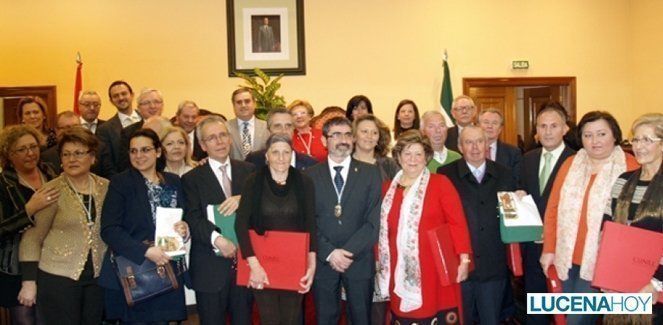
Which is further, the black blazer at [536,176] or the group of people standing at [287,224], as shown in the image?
the black blazer at [536,176]

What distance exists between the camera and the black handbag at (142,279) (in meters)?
3.49

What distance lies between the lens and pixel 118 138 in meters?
5.04

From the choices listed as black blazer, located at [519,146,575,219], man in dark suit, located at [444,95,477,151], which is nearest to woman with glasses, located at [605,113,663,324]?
black blazer, located at [519,146,575,219]

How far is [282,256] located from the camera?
11.3 feet

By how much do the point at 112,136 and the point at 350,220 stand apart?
2.40 m

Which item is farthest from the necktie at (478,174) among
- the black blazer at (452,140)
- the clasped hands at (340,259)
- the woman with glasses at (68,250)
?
the woman with glasses at (68,250)

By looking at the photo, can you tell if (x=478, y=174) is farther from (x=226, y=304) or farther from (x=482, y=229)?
(x=226, y=304)

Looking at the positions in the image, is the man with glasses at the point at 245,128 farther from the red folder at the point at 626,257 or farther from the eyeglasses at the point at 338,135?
the red folder at the point at 626,257

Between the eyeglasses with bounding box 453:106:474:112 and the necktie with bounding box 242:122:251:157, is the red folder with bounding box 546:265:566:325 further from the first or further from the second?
the necktie with bounding box 242:122:251:157

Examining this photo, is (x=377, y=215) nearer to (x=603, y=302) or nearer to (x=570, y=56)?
(x=603, y=302)

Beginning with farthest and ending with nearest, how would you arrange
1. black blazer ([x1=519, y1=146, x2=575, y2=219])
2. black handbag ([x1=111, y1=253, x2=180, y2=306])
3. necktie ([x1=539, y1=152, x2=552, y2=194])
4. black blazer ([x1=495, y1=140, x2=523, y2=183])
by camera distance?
black blazer ([x1=495, y1=140, x2=523, y2=183])
necktie ([x1=539, y1=152, x2=552, y2=194])
black blazer ([x1=519, y1=146, x2=575, y2=219])
black handbag ([x1=111, y1=253, x2=180, y2=306])

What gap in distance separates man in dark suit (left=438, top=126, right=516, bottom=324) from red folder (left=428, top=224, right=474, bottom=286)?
0.38 meters

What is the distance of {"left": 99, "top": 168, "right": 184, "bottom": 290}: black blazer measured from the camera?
351 cm

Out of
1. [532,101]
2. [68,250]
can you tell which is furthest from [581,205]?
[532,101]
